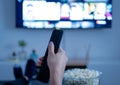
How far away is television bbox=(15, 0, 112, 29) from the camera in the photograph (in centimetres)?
321

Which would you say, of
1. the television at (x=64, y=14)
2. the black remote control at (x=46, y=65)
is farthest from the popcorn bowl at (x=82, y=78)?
the television at (x=64, y=14)

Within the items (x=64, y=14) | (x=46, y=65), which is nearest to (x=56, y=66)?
(x=46, y=65)

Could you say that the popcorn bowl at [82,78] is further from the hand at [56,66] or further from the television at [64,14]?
the television at [64,14]

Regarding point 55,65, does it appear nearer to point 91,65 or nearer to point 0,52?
point 91,65

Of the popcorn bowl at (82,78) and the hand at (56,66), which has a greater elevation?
the hand at (56,66)

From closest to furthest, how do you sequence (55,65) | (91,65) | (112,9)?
(55,65), (91,65), (112,9)

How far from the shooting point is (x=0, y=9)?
3.32 meters

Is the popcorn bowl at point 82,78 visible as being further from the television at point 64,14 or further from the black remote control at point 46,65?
the television at point 64,14

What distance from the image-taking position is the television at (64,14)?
321 centimetres

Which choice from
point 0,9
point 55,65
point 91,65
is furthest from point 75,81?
point 0,9

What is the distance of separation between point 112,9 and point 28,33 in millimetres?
1132

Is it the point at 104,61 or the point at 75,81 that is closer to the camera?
the point at 75,81

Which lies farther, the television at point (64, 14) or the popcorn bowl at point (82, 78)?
the television at point (64, 14)

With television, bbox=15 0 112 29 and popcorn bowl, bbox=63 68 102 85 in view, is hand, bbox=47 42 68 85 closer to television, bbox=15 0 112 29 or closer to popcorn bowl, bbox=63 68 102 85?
popcorn bowl, bbox=63 68 102 85
